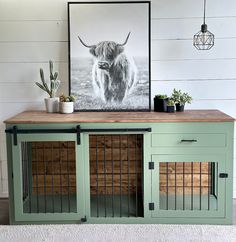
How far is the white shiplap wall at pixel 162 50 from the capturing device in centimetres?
340

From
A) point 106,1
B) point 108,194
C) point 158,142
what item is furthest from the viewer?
point 108,194

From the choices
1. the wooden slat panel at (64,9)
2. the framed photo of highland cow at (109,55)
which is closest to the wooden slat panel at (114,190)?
the framed photo of highland cow at (109,55)

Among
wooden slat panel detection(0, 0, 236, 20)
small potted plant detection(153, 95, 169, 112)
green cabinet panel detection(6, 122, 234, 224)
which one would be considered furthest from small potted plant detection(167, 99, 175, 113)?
wooden slat panel detection(0, 0, 236, 20)

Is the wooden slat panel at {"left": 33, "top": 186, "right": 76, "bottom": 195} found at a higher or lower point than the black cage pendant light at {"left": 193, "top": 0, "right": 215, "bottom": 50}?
lower

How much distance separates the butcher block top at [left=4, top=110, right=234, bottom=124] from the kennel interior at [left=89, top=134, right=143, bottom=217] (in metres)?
0.33

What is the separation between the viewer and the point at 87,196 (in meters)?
3.01

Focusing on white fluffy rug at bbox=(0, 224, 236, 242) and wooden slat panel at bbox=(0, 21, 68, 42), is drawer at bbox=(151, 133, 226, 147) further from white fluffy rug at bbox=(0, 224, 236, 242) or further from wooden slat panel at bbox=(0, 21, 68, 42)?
wooden slat panel at bbox=(0, 21, 68, 42)

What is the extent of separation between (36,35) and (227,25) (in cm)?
168

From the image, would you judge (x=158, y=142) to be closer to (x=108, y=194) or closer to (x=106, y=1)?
(x=108, y=194)

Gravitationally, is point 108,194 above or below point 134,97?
below

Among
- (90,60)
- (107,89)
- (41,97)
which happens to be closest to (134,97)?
(107,89)

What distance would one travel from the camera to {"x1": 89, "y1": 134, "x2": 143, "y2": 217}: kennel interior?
3.45 meters

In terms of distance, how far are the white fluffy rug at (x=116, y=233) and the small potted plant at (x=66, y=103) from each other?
0.94 m

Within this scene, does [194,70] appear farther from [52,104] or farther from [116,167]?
[52,104]
